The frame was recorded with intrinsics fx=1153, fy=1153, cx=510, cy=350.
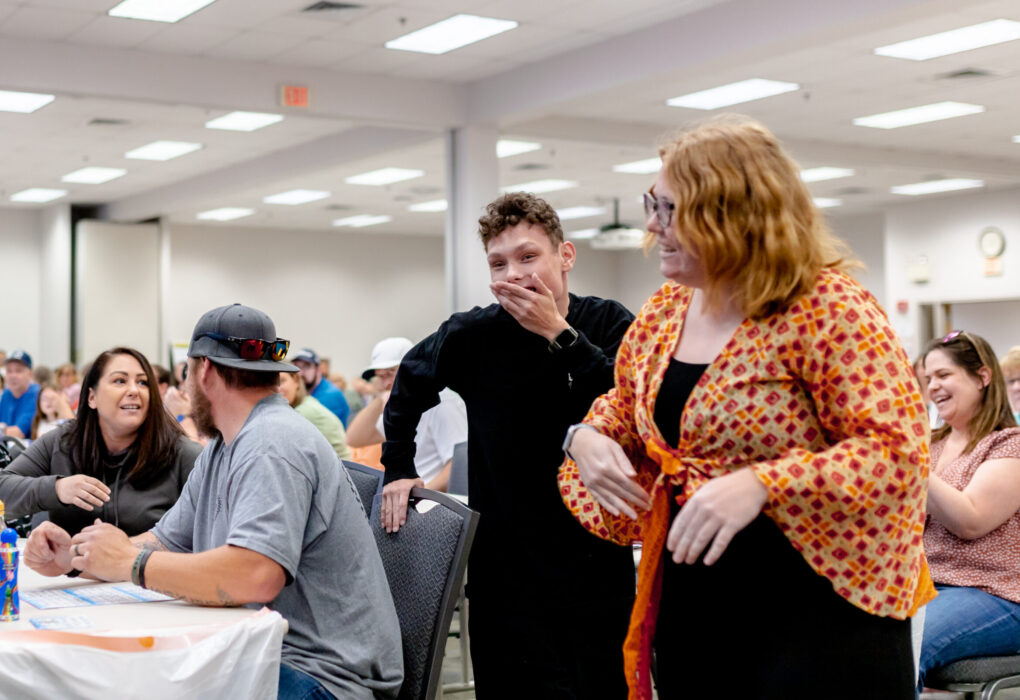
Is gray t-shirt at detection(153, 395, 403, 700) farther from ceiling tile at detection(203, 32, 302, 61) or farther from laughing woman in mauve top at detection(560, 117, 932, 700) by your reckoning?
ceiling tile at detection(203, 32, 302, 61)

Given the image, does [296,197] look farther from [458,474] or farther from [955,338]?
[955,338]

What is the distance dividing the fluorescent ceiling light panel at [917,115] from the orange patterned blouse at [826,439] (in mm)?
9391

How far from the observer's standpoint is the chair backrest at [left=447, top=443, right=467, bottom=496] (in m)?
4.39

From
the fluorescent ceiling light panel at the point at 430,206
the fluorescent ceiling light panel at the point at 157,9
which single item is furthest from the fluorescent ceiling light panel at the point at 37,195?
the fluorescent ceiling light panel at the point at 157,9

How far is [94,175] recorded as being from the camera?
44.1 ft

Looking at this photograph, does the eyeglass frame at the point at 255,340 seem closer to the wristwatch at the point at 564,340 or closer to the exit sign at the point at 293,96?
the wristwatch at the point at 564,340

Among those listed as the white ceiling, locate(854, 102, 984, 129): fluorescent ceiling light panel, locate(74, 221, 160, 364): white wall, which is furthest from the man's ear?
locate(74, 221, 160, 364): white wall

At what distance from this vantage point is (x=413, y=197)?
15102mm

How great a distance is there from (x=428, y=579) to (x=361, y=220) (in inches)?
615

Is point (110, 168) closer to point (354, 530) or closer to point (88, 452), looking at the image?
point (88, 452)

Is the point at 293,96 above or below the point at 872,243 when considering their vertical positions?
above

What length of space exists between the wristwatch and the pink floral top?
1396 mm

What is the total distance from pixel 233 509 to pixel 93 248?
47.3 ft

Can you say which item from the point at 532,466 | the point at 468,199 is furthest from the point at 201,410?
the point at 468,199
